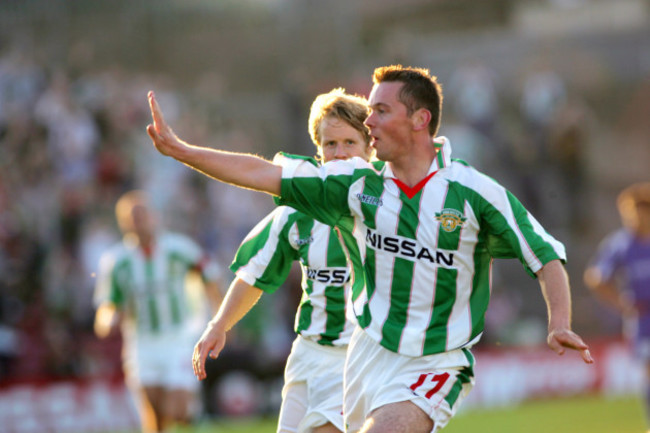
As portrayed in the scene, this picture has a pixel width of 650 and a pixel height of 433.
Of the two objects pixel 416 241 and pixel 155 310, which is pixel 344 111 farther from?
pixel 155 310

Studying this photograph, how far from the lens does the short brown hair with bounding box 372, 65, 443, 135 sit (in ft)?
16.4

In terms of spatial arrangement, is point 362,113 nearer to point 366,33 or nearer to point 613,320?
point 613,320

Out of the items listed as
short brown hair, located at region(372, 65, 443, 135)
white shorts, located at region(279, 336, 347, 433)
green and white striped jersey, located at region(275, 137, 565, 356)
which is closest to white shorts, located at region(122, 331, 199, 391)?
white shorts, located at region(279, 336, 347, 433)

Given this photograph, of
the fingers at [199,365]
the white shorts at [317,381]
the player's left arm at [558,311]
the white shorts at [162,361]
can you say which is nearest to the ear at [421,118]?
the player's left arm at [558,311]

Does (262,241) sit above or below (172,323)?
above

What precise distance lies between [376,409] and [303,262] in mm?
1396

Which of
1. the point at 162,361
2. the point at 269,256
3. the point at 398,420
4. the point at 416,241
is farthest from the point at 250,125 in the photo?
the point at 398,420

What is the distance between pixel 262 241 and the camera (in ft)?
20.3

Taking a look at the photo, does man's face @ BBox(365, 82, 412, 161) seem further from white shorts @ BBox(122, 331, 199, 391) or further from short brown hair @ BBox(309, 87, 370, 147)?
white shorts @ BBox(122, 331, 199, 391)

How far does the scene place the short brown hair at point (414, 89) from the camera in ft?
16.4

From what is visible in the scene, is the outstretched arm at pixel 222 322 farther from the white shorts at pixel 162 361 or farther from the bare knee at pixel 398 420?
the white shorts at pixel 162 361

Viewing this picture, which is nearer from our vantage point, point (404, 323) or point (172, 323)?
point (404, 323)

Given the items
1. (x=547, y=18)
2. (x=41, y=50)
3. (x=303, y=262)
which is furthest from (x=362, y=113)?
(x=547, y=18)

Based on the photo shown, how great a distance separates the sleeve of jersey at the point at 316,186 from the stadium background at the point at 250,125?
862cm
